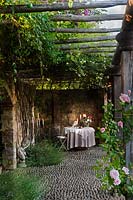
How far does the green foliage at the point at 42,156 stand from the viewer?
862 centimetres

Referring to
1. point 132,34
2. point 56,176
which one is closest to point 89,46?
point 132,34

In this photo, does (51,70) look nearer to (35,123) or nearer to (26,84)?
(26,84)

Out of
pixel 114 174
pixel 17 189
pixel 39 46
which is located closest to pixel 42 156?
pixel 17 189

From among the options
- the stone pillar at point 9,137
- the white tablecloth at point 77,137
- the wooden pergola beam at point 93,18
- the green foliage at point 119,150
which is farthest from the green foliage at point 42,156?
the wooden pergola beam at point 93,18

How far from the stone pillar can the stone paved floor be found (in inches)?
21.5

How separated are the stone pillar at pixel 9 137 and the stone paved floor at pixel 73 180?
55 centimetres

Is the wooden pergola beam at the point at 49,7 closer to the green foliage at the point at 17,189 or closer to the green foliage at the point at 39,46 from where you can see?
the green foliage at the point at 39,46

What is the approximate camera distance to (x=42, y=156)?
29.2 feet

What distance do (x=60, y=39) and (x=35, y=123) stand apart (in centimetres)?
720

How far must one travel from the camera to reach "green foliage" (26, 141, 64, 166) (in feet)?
28.3

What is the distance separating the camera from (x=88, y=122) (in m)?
12.3

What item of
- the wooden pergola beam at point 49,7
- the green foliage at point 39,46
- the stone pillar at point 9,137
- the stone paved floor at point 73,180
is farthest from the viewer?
the stone pillar at point 9,137

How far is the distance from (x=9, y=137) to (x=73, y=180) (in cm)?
197

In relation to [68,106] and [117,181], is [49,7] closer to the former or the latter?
[117,181]
